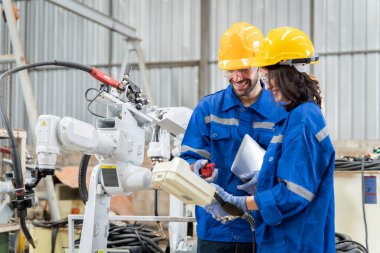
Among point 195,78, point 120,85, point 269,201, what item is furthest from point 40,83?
point 269,201

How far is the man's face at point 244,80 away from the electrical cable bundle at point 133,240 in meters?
1.83

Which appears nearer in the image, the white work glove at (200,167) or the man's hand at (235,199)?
the man's hand at (235,199)

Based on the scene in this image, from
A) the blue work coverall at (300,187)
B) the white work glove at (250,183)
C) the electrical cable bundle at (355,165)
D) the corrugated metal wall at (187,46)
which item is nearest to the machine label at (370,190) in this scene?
the electrical cable bundle at (355,165)

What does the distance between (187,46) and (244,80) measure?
609cm

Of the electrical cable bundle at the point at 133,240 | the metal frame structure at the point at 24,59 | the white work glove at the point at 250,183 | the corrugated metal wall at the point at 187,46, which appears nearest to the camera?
the white work glove at the point at 250,183

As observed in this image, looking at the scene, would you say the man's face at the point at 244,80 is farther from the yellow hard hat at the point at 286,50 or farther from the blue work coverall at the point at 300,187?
the blue work coverall at the point at 300,187

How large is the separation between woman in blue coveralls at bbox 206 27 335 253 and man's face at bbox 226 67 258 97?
401mm

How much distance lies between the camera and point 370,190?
3119 mm

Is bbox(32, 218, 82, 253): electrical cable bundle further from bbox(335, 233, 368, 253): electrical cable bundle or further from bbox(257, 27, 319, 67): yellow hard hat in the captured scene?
bbox(257, 27, 319, 67): yellow hard hat

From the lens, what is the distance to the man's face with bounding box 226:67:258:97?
2.23m

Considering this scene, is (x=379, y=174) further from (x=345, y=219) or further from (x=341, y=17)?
(x=341, y=17)

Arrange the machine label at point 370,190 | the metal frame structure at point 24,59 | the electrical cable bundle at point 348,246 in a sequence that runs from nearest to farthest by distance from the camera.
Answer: the electrical cable bundle at point 348,246, the machine label at point 370,190, the metal frame structure at point 24,59

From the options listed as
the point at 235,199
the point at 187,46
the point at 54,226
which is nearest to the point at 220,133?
the point at 235,199

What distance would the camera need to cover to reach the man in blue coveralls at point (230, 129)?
2.15m
